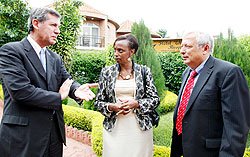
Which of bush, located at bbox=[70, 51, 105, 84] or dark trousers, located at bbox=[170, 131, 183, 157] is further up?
bush, located at bbox=[70, 51, 105, 84]

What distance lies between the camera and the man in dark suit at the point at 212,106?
1724 mm

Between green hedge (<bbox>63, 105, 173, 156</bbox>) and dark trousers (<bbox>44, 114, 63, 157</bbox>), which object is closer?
dark trousers (<bbox>44, 114, 63, 157</bbox>)

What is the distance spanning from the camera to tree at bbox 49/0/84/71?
764cm

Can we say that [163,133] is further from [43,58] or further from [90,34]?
[90,34]

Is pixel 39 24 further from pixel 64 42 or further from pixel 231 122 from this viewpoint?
pixel 64 42

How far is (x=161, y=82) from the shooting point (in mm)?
4898

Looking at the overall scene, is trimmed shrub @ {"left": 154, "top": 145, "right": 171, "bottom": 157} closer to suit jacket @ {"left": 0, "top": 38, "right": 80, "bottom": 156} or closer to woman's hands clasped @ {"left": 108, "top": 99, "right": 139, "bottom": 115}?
woman's hands clasped @ {"left": 108, "top": 99, "right": 139, "bottom": 115}

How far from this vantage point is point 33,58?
2.01m

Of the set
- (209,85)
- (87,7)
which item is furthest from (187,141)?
(87,7)

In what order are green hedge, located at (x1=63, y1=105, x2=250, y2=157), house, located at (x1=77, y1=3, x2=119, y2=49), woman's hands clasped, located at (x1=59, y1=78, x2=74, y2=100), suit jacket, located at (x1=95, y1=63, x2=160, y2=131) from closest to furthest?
woman's hands clasped, located at (x1=59, y1=78, x2=74, y2=100) → suit jacket, located at (x1=95, y1=63, x2=160, y2=131) → green hedge, located at (x1=63, y1=105, x2=250, y2=157) → house, located at (x1=77, y1=3, x2=119, y2=49)

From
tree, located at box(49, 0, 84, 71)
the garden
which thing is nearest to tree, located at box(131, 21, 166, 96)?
the garden

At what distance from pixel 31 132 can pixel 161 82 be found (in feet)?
11.7

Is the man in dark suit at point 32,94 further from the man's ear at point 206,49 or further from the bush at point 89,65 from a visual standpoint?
the bush at point 89,65

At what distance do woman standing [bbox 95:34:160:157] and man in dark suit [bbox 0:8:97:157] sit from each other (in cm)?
61
